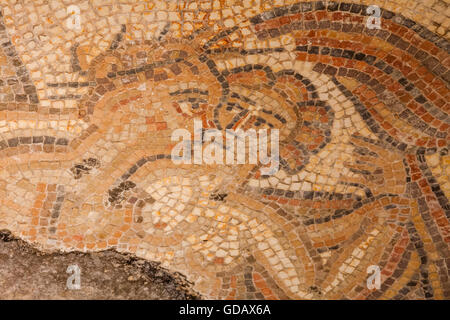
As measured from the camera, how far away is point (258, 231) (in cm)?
411

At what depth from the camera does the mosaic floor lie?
398cm

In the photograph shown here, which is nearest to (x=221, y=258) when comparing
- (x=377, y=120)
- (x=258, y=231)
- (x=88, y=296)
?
(x=258, y=231)

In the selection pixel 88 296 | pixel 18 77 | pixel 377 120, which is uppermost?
pixel 18 77

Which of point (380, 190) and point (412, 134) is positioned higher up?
point (412, 134)

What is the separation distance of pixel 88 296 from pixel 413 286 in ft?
8.48

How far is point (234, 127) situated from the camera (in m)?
4.12

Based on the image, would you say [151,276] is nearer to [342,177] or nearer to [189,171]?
[189,171]

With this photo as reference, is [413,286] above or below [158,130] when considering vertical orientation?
below

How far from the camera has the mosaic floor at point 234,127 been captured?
13.1 feet

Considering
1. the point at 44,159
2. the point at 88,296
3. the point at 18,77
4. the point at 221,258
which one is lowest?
the point at 88,296

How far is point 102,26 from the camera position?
3.99 metres

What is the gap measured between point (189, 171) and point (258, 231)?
75 centimetres

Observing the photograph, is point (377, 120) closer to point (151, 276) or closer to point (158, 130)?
point (158, 130)

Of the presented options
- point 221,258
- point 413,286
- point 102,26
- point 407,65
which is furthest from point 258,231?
point 102,26
